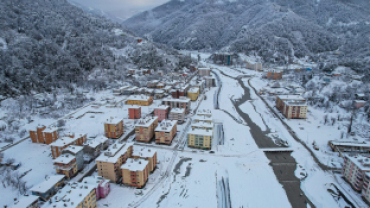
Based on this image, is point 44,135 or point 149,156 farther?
point 44,135

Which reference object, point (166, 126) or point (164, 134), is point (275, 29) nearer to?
point (166, 126)

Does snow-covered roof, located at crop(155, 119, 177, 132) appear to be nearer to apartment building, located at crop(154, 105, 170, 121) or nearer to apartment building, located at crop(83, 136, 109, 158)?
apartment building, located at crop(154, 105, 170, 121)

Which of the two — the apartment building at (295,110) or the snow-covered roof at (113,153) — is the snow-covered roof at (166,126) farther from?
the apartment building at (295,110)

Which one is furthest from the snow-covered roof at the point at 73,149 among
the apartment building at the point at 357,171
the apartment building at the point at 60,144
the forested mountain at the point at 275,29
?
the forested mountain at the point at 275,29

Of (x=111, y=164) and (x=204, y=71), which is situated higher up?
(x=204, y=71)

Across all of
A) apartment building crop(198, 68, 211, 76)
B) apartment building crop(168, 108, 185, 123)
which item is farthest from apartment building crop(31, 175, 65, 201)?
apartment building crop(198, 68, 211, 76)

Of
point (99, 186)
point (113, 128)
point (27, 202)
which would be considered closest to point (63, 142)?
point (113, 128)

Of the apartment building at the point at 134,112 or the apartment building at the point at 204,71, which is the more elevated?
the apartment building at the point at 204,71
